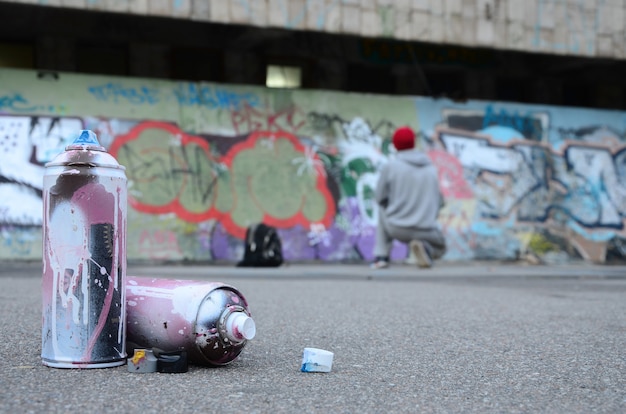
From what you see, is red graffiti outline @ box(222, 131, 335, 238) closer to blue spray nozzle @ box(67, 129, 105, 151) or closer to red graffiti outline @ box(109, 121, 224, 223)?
red graffiti outline @ box(109, 121, 224, 223)

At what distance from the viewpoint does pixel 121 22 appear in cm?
1605

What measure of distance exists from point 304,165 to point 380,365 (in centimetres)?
1166

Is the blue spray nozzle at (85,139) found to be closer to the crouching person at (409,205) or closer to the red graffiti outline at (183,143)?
the crouching person at (409,205)

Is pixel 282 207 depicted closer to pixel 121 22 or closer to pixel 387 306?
pixel 121 22

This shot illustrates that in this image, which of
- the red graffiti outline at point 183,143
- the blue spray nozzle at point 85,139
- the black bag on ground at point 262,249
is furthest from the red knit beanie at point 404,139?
the blue spray nozzle at point 85,139

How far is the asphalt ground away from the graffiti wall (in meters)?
6.95

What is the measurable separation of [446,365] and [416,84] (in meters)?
15.5

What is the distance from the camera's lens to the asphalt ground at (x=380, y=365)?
285 centimetres

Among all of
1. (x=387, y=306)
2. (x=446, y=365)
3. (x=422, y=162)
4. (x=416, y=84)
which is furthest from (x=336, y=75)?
(x=446, y=365)

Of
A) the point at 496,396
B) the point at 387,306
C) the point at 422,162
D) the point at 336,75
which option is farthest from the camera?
the point at 336,75

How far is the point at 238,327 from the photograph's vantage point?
10.9 feet

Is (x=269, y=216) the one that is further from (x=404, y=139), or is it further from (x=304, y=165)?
(x=404, y=139)

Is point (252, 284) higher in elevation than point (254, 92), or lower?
lower

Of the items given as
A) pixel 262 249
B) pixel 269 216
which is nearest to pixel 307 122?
pixel 269 216
